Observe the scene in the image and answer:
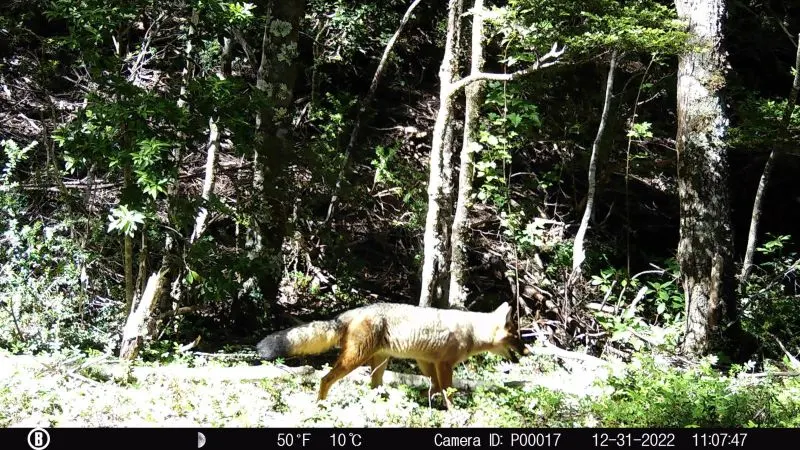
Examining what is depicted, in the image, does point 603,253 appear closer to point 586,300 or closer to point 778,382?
point 586,300

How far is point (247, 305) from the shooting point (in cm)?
1029

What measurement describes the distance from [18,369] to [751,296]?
9307mm

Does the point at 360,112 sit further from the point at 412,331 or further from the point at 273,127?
the point at 412,331

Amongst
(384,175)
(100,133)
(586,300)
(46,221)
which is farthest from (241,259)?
(586,300)

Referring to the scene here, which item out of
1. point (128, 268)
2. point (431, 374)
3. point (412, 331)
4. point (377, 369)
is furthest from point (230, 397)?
point (128, 268)

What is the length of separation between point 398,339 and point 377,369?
21.1 inches

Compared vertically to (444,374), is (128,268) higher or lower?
higher

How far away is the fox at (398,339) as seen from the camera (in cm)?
702

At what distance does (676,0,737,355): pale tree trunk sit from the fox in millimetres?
2813

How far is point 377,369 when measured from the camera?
7.70m

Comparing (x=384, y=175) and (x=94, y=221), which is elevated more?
(x=384, y=175)
